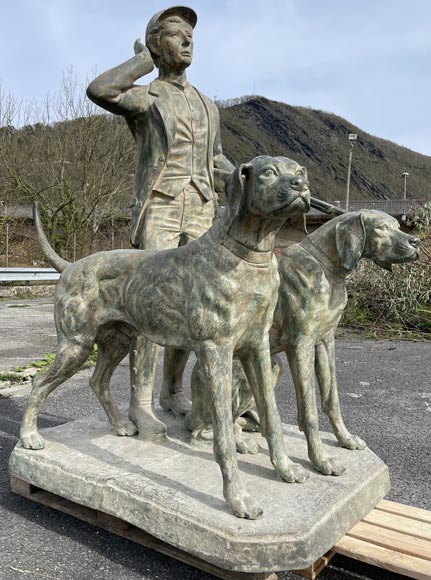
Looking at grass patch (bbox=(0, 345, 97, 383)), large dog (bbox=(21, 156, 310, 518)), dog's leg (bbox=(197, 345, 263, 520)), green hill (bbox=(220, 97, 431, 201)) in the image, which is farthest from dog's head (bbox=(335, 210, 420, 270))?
green hill (bbox=(220, 97, 431, 201))

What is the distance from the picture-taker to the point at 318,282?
2.90 m

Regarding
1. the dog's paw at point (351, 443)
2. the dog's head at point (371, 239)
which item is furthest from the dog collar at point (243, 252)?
the dog's paw at point (351, 443)

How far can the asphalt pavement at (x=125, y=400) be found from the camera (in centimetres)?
263

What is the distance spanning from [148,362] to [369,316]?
8063 mm

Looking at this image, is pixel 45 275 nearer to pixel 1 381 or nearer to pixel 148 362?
pixel 1 381

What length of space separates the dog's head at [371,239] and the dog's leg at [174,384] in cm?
158

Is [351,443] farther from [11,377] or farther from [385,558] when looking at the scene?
[11,377]

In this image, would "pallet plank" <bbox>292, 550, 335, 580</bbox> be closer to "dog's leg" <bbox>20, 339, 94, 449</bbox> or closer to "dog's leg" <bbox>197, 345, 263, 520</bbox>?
"dog's leg" <bbox>197, 345, 263, 520</bbox>

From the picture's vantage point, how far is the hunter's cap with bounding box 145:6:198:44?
3497 millimetres

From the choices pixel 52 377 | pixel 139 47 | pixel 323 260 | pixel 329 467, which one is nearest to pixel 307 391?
pixel 329 467

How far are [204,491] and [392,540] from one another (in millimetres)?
917

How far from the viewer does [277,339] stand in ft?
10.1

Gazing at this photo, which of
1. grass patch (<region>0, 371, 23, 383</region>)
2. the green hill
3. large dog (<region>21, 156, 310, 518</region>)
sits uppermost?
the green hill

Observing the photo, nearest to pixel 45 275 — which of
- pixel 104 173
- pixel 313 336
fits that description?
pixel 104 173
